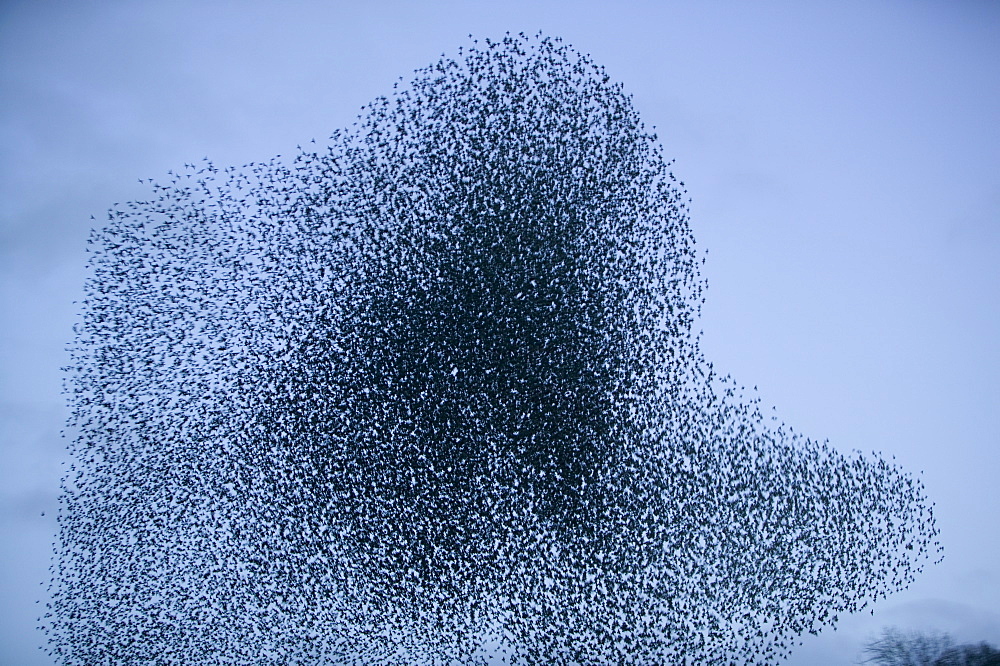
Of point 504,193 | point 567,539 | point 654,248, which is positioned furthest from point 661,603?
point 504,193

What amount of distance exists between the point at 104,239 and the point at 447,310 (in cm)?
1127

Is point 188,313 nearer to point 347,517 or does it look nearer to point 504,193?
point 347,517

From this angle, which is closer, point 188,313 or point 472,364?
point 472,364

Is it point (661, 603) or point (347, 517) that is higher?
point (347, 517)

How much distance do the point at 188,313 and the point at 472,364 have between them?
29.6 ft

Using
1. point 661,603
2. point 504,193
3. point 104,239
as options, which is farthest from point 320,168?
point 661,603

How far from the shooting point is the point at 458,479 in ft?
60.6

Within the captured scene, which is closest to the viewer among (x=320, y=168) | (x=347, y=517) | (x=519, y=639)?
(x=519, y=639)

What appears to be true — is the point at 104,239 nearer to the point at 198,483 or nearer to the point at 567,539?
the point at 198,483

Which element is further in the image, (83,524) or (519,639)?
(83,524)

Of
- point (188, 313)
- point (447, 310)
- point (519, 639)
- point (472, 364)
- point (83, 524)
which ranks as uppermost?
point (188, 313)

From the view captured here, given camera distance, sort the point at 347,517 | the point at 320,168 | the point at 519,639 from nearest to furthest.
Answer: the point at 519,639 < the point at 347,517 < the point at 320,168

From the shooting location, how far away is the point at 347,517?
18797 mm

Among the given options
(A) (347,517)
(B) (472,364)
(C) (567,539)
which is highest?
(B) (472,364)
